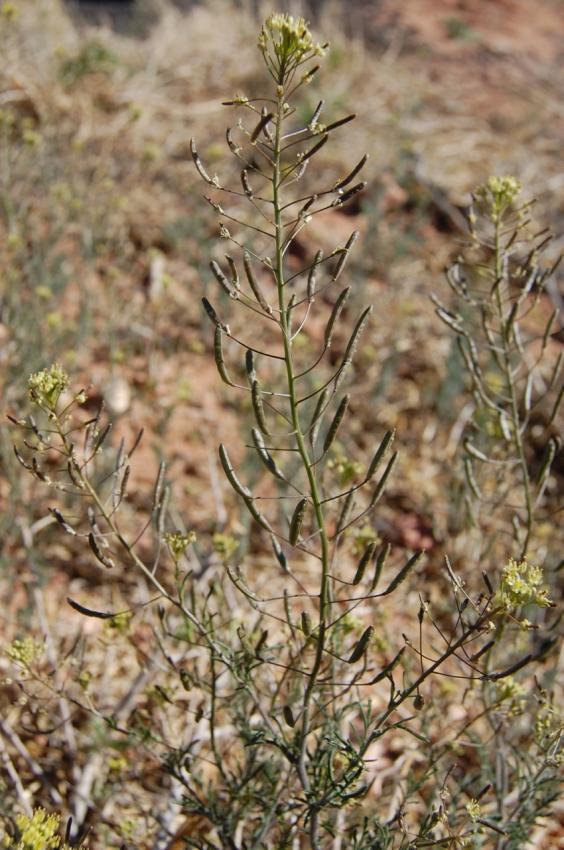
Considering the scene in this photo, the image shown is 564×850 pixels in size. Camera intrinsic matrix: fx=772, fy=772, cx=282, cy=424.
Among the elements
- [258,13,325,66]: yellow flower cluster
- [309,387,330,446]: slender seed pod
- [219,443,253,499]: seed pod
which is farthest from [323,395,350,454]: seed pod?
[258,13,325,66]: yellow flower cluster

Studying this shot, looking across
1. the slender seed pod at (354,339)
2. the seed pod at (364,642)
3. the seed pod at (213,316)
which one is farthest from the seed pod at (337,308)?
the seed pod at (364,642)

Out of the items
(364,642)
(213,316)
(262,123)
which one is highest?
(262,123)

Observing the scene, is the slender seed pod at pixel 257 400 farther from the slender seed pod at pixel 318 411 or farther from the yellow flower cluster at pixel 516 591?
the yellow flower cluster at pixel 516 591

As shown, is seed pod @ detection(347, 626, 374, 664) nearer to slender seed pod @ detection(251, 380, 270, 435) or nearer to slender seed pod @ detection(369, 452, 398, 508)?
slender seed pod @ detection(369, 452, 398, 508)

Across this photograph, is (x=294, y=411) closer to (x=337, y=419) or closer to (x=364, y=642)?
(x=337, y=419)

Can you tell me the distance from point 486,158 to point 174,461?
416 cm

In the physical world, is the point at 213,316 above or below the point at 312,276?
below

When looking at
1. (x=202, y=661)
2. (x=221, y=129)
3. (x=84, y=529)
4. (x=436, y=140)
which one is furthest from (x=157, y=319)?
(x=436, y=140)

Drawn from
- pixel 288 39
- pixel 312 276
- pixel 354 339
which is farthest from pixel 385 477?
pixel 288 39

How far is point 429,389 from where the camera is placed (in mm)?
3820

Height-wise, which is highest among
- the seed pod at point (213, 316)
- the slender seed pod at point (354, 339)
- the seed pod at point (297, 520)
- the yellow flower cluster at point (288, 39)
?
the yellow flower cluster at point (288, 39)

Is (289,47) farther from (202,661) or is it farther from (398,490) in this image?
(398,490)

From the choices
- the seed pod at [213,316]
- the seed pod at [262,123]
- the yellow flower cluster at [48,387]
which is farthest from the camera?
the yellow flower cluster at [48,387]

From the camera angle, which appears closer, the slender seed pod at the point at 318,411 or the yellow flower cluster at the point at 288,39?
the yellow flower cluster at the point at 288,39
